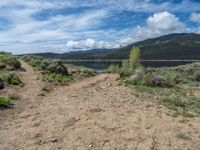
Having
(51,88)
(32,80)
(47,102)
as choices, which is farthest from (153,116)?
(32,80)

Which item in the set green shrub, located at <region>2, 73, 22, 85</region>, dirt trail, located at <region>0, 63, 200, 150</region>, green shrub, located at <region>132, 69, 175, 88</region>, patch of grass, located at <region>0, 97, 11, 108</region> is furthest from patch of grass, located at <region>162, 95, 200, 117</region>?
green shrub, located at <region>2, 73, 22, 85</region>

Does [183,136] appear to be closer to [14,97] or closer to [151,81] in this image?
[14,97]

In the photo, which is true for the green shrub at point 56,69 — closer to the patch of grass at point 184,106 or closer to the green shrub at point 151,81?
the green shrub at point 151,81

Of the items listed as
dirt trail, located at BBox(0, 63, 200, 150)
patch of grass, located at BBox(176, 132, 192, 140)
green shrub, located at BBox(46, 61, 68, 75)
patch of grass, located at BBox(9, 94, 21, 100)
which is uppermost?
green shrub, located at BBox(46, 61, 68, 75)

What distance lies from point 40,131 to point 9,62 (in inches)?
835

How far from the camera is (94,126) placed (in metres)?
12.0

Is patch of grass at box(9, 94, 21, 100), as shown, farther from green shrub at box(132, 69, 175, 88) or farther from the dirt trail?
green shrub at box(132, 69, 175, 88)

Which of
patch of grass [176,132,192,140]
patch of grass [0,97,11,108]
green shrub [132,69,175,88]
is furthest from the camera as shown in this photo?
green shrub [132,69,175,88]

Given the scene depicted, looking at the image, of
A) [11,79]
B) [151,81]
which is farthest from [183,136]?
[11,79]

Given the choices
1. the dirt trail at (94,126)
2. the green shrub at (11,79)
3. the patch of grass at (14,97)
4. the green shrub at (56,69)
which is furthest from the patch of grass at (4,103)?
the green shrub at (56,69)

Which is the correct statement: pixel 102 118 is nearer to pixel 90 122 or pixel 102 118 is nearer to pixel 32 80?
pixel 90 122

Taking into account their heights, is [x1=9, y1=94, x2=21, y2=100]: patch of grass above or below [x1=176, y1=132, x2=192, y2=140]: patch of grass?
above

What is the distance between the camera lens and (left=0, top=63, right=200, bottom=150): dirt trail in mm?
10359

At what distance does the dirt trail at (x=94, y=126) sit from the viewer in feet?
34.0
